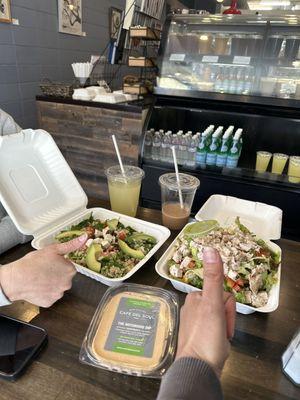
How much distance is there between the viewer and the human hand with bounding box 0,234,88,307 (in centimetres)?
74

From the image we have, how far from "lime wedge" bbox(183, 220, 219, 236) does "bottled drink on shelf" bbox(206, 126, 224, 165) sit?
107 cm

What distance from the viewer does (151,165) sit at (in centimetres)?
221

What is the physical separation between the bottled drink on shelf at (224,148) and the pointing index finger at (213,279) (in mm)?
1514

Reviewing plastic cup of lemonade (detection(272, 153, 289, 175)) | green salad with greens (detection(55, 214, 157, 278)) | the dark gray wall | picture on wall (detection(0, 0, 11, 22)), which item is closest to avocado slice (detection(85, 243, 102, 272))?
green salad with greens (detection(55, 214, 157, 278))

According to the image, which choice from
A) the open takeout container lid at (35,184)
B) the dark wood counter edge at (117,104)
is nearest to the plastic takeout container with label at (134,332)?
the open takeout container lid at (35,184)

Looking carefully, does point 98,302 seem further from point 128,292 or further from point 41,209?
point 41,209

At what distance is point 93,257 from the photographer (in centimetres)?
95

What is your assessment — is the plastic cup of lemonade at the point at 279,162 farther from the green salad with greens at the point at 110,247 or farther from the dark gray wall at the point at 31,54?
the dark gray wall at the point at 31,54

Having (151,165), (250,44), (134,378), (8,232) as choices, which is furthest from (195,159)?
(134,378)

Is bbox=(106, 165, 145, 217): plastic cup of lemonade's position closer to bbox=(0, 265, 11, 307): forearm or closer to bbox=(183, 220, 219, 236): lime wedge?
bbox=(183, 220, 219, 236): lime wedge

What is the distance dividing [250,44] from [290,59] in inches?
11.9

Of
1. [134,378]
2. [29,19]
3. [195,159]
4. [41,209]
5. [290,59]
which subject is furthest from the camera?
[29,19]

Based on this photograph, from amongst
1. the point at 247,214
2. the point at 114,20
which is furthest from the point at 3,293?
the point at 114,20

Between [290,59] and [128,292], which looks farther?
[290,59]
